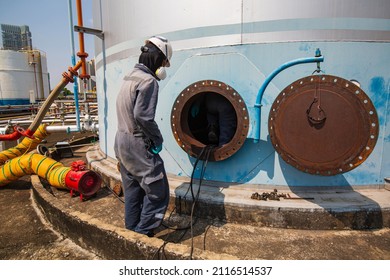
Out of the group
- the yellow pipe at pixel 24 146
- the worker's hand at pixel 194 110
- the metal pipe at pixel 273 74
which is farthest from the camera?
the yellow pipe at pixel 24 146

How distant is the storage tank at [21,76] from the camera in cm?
2659

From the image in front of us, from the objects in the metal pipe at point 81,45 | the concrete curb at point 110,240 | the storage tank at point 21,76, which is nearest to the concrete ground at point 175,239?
the concrete curb at point 110,240

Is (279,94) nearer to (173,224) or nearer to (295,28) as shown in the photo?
(295,28)

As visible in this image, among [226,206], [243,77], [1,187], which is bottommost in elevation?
[1,187]

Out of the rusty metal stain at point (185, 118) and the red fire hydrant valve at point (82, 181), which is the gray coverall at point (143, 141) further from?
the red fire hydrant valve at point (82, 181)

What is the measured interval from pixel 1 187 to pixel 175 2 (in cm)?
446

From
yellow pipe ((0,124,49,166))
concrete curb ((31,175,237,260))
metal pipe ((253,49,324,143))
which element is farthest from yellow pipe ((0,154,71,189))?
metal pipe ((253,49,324,143))

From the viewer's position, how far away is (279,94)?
283 centimetres

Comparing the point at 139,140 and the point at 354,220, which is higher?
the point at 139,140

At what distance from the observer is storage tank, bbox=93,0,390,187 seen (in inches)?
102

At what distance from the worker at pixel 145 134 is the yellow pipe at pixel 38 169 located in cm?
173

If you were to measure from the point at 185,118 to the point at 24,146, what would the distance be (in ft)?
12.7

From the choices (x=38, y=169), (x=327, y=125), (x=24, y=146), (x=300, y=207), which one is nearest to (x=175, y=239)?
(x=300, y=207)

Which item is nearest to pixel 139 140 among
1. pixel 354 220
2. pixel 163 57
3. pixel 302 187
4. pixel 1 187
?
pixel 163 57
